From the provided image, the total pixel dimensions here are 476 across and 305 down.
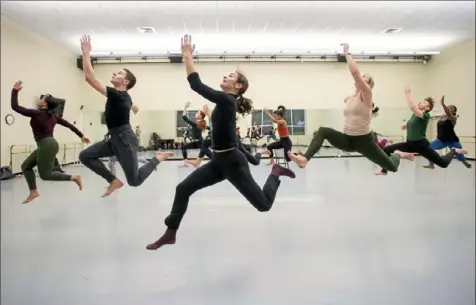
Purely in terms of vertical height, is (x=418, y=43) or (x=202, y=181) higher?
(x=418, y=43)

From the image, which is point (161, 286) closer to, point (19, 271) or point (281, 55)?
point (19, 271)

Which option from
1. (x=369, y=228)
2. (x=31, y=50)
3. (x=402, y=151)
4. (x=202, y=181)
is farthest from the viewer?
(x=369, y=228)

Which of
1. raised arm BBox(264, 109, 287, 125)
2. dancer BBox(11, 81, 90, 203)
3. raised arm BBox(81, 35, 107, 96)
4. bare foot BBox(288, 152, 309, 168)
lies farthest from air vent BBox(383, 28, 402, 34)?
dancer BBox(11, 81, 90, 203)

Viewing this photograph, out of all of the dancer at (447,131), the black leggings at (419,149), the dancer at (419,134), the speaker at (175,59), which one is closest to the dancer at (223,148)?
the speaker at (175,59)

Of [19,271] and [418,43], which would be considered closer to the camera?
[418,43]

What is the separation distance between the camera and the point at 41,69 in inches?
335

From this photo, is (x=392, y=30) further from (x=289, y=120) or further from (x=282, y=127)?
(x=282, y=127)

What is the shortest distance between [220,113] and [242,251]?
4.71 metres

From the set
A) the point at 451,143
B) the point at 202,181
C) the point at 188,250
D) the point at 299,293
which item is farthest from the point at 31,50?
the point at 451,143

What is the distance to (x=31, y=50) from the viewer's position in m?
8.91

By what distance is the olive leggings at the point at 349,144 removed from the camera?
16.5ft

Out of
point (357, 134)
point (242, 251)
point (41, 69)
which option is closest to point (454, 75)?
point (357, 134)

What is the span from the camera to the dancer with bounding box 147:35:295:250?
4039mm

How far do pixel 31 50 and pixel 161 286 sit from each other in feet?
19.6
